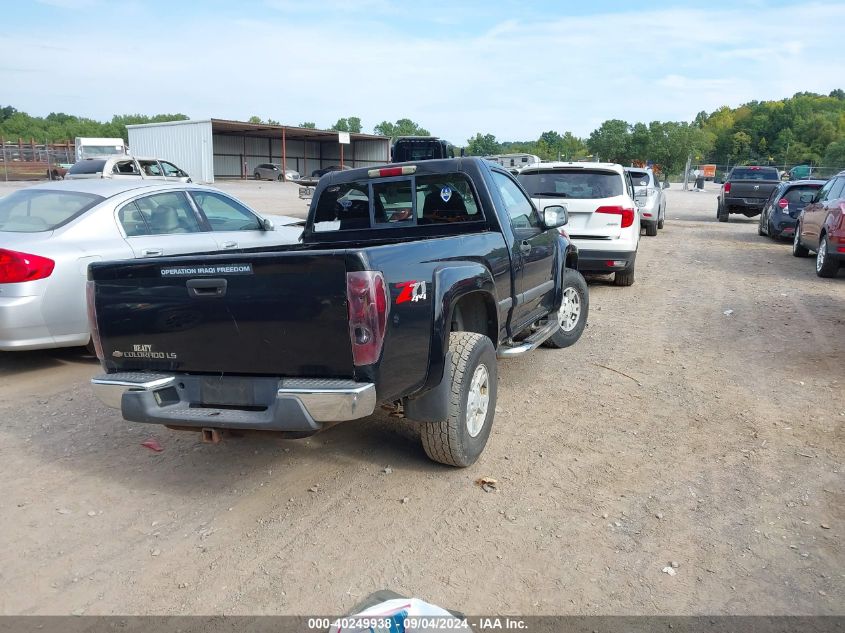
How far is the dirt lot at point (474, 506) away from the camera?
10.0 ft

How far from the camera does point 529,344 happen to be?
17.2ft

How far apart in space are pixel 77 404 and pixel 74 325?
2.66 feet

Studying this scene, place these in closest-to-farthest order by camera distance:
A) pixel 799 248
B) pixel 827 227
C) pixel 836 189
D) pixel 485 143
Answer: pixel 827 227 → pixel 836 189 → pixel 799 248 → pixel 485 143

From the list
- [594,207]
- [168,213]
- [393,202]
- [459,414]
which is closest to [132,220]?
[168,213]

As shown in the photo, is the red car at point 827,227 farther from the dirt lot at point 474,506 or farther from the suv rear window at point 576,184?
the dirt lot at point 474,506

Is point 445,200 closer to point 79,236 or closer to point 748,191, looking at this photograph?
point 79,236

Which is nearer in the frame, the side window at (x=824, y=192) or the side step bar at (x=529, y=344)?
the side step bar at (x=529, y=344)

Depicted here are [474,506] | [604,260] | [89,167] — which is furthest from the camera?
[89,167]

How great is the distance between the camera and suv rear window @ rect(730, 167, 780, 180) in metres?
22.6

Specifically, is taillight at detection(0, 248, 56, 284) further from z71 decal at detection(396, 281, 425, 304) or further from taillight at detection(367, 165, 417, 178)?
z71 decal at detection(396, 281, 425, 304)

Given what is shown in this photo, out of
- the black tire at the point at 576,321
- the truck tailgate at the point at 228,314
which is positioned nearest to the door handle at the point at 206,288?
the truck tailgate at the point at 228,314

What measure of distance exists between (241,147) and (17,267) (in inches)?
2010

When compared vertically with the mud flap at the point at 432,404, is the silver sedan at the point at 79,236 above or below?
above

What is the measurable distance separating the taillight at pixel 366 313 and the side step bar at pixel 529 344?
1780mm
